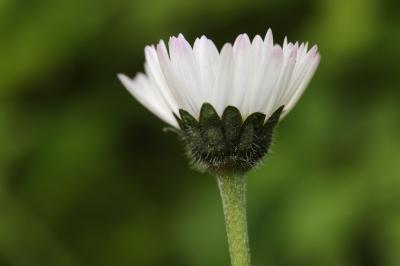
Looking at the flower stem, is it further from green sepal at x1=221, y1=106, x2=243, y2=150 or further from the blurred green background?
the blurred green background

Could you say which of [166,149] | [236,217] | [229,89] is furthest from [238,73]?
[166,149]

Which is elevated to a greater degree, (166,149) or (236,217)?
(166,149)

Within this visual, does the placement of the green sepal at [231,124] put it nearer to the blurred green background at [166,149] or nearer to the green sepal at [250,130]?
the green sepal at [250,130]

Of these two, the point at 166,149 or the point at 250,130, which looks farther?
the point at 166,149

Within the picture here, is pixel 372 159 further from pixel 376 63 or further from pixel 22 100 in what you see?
pixel 22 100

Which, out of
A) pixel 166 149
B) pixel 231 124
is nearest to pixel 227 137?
pixel 231 124

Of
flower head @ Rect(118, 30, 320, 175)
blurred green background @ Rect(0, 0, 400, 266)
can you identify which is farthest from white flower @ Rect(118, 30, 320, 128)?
blurred green background @ Rect(0, 0, 400, 266)

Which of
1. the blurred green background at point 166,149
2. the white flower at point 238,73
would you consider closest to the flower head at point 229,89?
the white flower at point 238,73

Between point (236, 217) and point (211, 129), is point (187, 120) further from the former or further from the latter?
point (236, 217)
